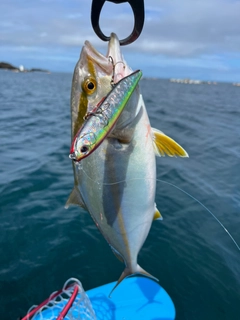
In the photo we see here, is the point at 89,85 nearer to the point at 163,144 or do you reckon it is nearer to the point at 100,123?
the point at 100,123

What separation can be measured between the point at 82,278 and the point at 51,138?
932cm

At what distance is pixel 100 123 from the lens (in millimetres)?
1366

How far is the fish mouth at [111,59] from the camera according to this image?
190cm

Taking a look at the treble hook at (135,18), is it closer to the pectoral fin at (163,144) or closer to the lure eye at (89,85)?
the lure eye at (89,85)

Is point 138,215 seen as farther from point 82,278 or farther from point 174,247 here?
point 174,247

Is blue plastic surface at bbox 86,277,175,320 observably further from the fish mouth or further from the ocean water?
the fish mouth

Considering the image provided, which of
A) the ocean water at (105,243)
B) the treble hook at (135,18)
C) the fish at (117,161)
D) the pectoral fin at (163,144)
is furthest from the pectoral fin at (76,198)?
the ocean water at (105,243)

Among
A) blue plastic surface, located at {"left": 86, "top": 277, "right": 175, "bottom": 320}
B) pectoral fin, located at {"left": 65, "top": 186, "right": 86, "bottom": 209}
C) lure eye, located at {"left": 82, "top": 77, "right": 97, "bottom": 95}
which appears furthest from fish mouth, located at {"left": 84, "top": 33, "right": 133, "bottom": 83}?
blue plastic surface, located at {"left": 86, "top": 277, "right": 175, "bottom": 320}

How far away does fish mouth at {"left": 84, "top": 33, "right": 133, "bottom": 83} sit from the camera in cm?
190

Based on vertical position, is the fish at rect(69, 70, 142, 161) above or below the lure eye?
below

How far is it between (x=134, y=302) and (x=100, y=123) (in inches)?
155

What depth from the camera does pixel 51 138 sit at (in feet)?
44.1

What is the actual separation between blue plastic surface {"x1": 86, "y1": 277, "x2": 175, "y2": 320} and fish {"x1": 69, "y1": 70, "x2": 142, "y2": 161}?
3.71m

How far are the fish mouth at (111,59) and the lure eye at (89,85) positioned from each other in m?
0.11
